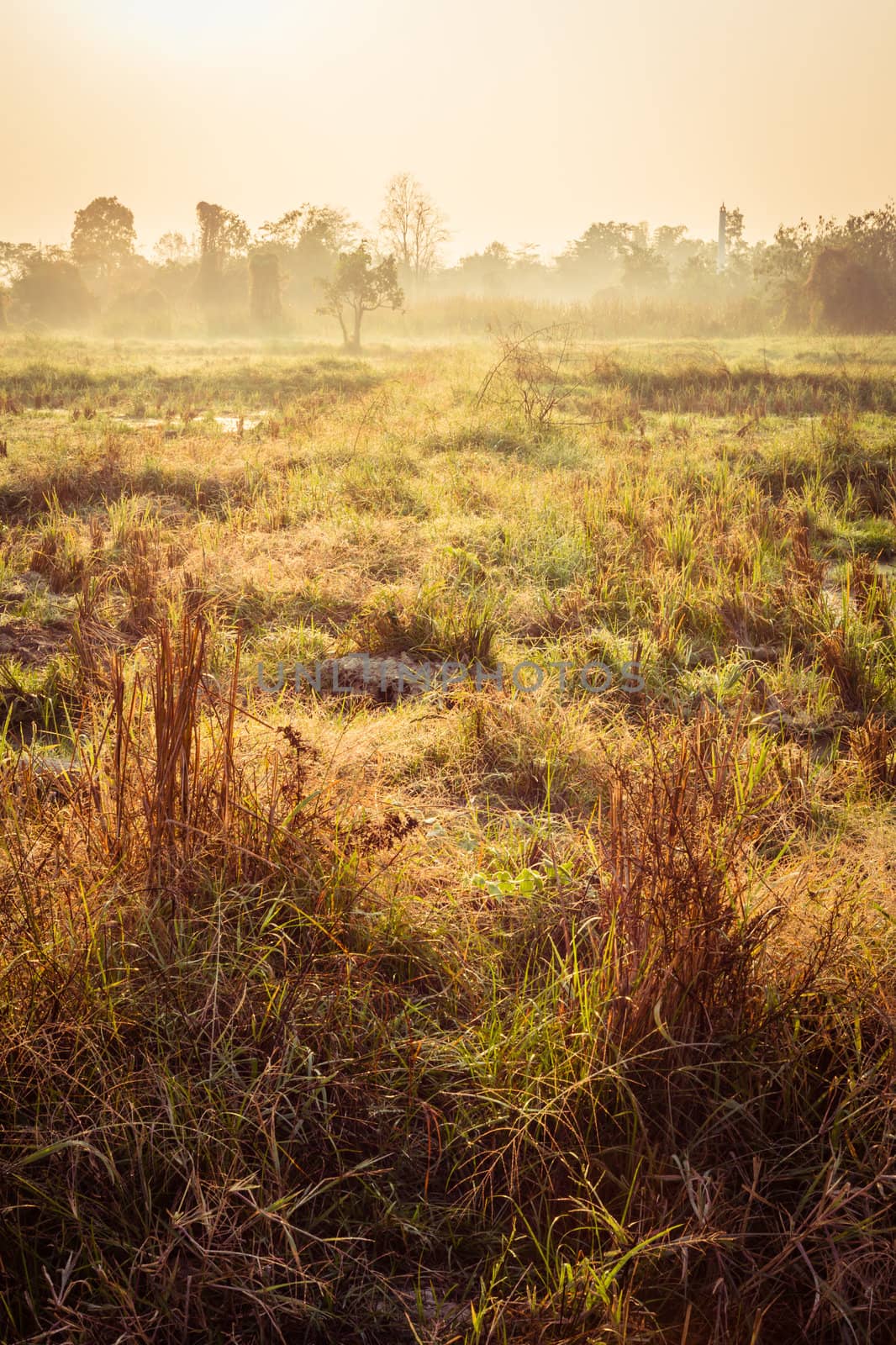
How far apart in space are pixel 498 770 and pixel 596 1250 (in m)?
1.82

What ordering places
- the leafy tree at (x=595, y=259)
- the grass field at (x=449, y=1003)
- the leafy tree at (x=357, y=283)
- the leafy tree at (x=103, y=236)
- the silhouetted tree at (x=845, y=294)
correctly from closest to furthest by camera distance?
1. the grass field at (x=449, y=1003)
2. the silhouetted tree at (x=845, y=294)
3. the leafy tree at (x=357, y=283)
4. the leafy tree at (x=103, y=236)
5. the leafy tree at (x=595, y=259)

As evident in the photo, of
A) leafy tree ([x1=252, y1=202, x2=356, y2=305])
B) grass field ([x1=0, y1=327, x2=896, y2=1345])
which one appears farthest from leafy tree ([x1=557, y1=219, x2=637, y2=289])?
grass field ([x1=0, y1=327, x2=896, y2=1345])

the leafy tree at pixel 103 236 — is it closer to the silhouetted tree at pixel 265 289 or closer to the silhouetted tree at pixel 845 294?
the silhouetted tree at pixel 265 289

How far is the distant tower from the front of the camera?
41.3m

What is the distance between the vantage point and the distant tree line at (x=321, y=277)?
2281cm

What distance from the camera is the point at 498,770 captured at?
3.14 metres

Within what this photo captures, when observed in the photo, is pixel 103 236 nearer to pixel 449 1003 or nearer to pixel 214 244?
pixel 214 244

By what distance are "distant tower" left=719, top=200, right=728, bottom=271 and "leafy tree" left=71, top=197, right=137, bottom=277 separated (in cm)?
3042

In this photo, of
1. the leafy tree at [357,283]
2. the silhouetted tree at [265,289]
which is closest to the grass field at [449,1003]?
the leafy tree at [357,283]

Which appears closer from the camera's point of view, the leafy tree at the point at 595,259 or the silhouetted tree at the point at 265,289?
the silhouetted tree at the point at 265,289

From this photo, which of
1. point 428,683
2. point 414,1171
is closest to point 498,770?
point 428,683

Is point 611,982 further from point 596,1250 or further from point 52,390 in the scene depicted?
point 52,390

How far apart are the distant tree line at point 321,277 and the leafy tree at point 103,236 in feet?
0.20

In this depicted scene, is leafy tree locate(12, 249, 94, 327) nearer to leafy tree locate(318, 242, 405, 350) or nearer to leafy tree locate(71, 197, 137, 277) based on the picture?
leafy tree locate(71, 197, 137, 277)
